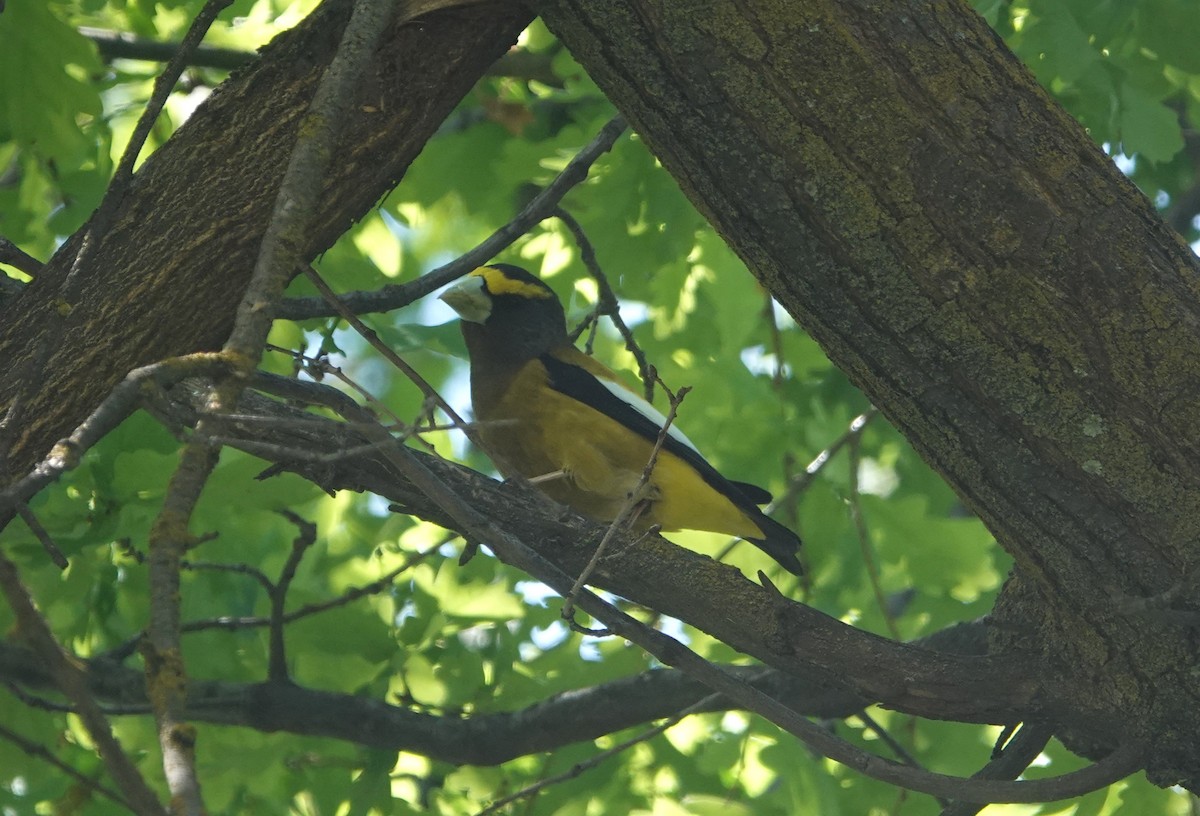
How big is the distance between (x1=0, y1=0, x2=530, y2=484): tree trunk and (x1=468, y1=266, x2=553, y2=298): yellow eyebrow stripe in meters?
2.20

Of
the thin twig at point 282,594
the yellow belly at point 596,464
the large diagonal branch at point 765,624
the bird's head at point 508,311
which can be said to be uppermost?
the bird's head at point 508,311

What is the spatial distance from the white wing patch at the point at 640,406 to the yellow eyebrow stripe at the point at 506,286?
22.7 inches

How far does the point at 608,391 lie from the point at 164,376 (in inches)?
127

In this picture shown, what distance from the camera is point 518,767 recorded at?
17.9 feet

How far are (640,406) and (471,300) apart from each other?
92cm

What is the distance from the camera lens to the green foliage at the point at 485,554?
4160 mm

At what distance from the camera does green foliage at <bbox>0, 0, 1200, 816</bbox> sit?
13.6ft

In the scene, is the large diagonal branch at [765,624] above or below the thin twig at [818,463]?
below

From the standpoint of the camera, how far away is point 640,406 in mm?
4980

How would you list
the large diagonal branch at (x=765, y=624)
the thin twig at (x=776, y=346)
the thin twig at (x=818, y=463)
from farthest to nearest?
the thin twig at (x=776, y=346), the thin twig at (x=818, y=463), the large diagonal branch at (x=765, y=624)

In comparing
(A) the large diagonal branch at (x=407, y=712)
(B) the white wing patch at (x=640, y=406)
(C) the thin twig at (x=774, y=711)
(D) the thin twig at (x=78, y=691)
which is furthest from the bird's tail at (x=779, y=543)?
(D) the thin twig at (x=78, y=691)

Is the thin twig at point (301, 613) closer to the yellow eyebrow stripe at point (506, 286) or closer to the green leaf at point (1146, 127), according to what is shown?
the yellow eyebrow stripe at point (506, 286)

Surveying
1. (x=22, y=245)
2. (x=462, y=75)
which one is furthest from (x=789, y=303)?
(x=22, y=245)

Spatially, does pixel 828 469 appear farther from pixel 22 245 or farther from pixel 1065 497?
pixel 22 245
